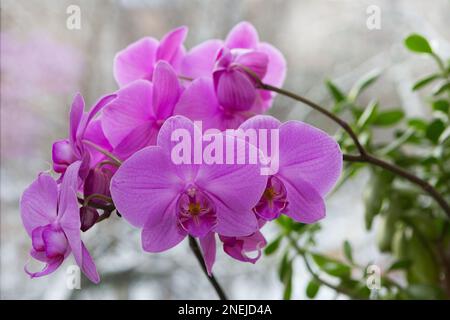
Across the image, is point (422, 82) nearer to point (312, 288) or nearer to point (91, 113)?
point (312, 288)

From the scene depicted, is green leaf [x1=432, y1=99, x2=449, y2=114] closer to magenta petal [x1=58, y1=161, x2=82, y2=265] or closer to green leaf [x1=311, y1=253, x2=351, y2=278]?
green leaf [x1=311, y1=253, x2=351, y2=278]

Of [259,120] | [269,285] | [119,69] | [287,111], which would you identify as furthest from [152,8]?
[259,120]

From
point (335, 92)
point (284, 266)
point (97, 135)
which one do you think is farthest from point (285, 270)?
point (97, 135)

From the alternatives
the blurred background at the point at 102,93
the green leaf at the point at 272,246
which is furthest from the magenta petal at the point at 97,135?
the blurred background at the point at 102,93

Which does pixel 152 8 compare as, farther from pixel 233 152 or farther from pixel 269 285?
pixel 233 152

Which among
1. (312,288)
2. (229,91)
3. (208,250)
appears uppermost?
(229,91)

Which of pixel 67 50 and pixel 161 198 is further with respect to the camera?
pixel 67 50
